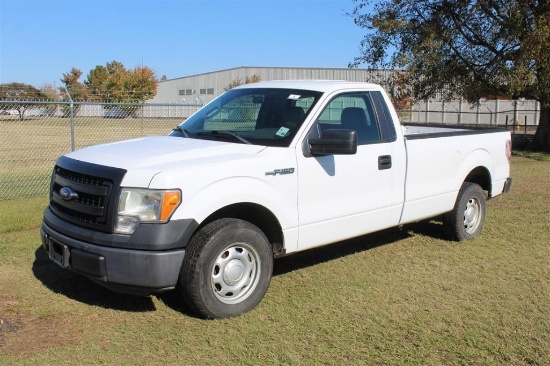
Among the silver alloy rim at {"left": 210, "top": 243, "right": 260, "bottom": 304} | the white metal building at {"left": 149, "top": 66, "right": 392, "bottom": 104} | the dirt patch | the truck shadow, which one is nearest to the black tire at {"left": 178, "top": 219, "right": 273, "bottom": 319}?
the silver alloy rim at {"left": 210, "top": 243, "right": 260, "bottom": 304}

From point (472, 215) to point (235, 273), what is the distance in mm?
3797

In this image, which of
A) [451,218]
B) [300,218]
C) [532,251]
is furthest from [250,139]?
[532,251]

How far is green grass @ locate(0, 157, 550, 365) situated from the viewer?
381 cm

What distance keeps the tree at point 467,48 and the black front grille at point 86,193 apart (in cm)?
1431

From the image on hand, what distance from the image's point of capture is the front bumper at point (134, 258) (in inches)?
154

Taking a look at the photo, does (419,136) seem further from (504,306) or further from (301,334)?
(301,334)

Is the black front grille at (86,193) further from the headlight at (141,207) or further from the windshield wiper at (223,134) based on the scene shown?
the windshield wiper at (223,134)

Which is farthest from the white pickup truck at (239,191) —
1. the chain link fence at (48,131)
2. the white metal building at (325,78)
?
the white metal building at (325,78)

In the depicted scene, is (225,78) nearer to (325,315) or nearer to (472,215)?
(472,215)

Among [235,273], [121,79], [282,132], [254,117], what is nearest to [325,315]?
[235,273]

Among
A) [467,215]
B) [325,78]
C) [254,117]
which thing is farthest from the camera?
[325,78]

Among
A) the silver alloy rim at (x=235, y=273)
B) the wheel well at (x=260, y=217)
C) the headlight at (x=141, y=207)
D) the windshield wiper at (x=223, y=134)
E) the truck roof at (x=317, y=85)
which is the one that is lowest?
the silver alloy rim at (x=235, y=273)

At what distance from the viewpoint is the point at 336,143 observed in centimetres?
462

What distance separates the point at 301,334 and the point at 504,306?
72.5 inches
